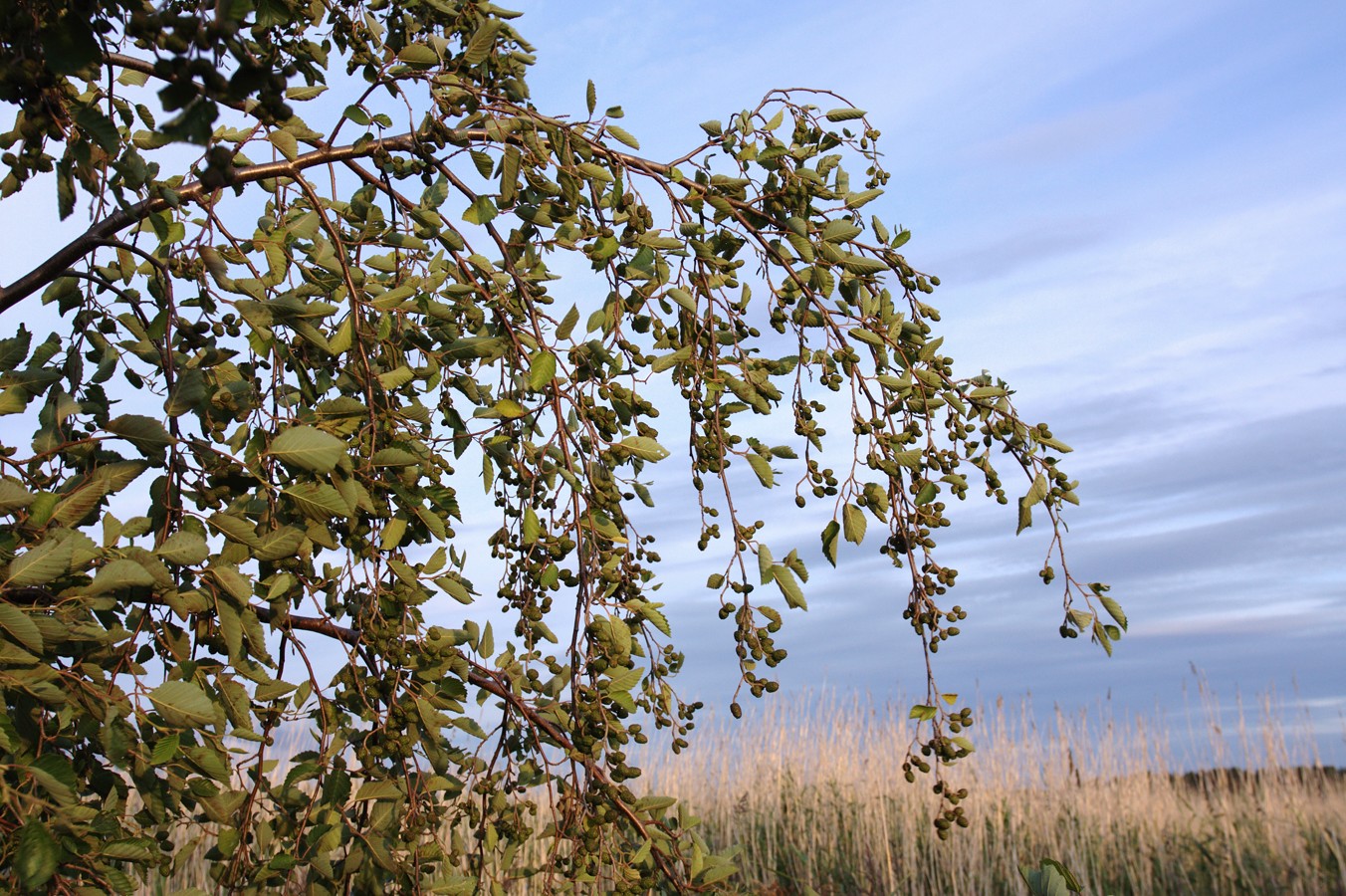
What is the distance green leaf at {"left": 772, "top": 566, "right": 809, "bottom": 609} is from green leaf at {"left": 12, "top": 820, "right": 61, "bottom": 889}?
1.20 m

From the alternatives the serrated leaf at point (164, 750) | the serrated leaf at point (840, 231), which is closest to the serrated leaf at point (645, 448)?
the serrated leaf at point (840, 231)

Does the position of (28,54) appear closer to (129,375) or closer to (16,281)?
(16,281)

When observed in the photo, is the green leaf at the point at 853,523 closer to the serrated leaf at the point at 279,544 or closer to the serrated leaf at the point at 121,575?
the serrated leaf at the point at 279,544

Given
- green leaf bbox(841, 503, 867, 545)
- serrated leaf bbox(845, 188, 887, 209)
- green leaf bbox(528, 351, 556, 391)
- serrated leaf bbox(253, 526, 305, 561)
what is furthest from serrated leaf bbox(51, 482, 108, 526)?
serrated leaf bbox(845, 188, 887, 209)

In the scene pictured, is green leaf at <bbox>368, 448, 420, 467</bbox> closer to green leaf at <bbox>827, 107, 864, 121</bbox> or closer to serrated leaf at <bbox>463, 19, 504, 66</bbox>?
serrated leaf at <bbox>463, 19, 504, 66</bbox>

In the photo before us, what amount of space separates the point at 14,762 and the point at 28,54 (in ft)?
3.31

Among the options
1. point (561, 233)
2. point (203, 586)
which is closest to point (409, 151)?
point (561, 233)

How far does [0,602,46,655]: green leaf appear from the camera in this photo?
1.54m

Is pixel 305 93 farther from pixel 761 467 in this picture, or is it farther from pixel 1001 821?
pixel 1001 821

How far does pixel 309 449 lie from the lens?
163 cm

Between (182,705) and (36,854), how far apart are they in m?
0.26

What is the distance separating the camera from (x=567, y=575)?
6.55 feet

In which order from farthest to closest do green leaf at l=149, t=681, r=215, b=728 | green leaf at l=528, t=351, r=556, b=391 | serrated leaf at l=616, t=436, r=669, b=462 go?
serrated leaf at l=616, t=436, r=669, b=462
green leaf at l=528, t=351, r=556, b=391
green leaf at l=149, t=681, r=215, b=728

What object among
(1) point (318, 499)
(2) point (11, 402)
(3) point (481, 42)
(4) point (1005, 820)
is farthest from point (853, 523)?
(4) point (1005, 820)
